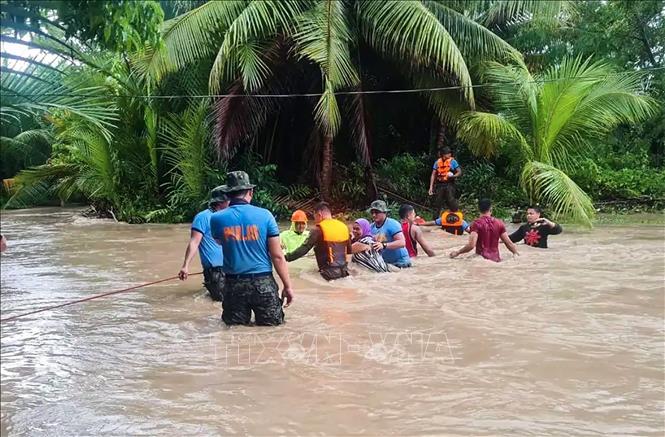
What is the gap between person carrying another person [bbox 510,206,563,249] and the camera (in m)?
10.9

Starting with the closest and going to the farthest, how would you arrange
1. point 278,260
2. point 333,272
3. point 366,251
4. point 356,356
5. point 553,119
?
point 356,356 < point 278,260 < point 333,272 < point 366,251 < point 553,119

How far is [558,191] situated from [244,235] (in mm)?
8959

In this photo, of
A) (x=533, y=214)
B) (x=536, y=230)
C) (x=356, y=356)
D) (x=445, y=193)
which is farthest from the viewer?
(x=445, y=193)

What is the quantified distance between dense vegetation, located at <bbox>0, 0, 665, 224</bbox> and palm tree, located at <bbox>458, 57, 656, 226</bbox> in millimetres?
42

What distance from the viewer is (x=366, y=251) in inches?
354

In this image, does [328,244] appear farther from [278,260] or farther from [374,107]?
[374,107]

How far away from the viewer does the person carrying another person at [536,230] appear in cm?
1090

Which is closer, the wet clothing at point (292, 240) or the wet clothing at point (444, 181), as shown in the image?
the wet clothing at point (292, 240)

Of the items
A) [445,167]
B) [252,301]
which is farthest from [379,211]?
[445,167]

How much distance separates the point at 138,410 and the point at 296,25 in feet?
39.7

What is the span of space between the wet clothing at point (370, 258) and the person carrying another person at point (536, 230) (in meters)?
2.85

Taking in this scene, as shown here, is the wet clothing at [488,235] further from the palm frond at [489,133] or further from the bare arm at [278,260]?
the palm frond at [489,133]

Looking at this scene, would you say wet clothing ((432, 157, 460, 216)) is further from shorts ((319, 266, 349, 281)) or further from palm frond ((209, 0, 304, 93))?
shorts ((319, 266, 349, 281))

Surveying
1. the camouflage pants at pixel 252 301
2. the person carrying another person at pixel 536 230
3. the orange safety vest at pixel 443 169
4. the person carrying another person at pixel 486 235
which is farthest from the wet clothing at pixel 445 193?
the camouflage pants at pixel 252 301
